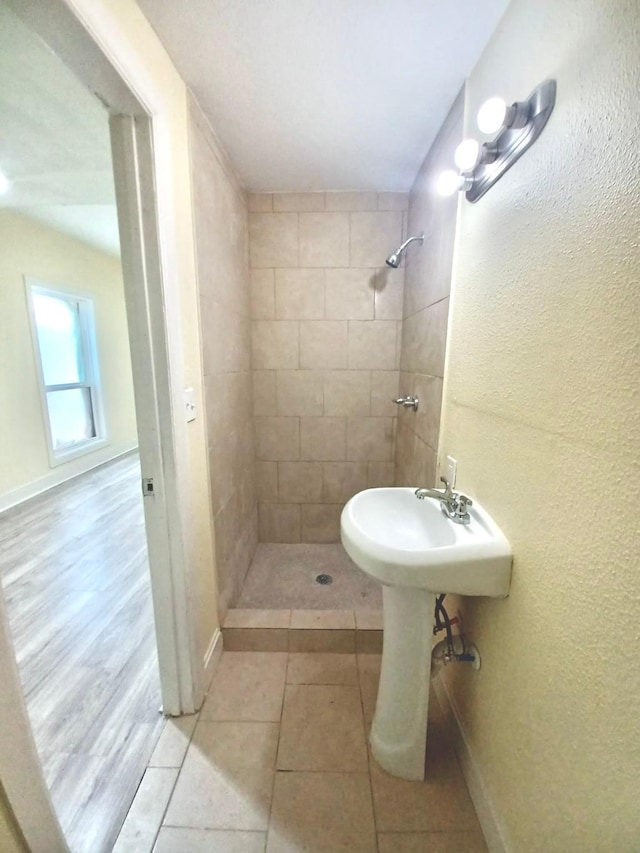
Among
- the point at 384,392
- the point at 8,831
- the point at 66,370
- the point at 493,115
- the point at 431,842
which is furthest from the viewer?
the point at 66,370

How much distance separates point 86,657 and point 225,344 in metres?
1.55

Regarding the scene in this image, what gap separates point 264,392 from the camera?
2086 mm

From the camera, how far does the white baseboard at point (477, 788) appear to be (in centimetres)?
85

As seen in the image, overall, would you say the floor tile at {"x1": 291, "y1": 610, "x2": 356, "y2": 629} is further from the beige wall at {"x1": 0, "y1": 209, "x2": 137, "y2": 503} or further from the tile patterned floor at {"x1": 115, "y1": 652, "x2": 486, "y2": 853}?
the beige wall at {"x1": 0, "y1": 209, "x2": 137, "y2": 503}

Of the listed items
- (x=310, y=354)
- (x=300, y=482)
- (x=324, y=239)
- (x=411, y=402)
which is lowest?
(x=300, y=482)

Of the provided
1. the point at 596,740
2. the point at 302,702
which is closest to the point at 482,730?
the point at 596,740

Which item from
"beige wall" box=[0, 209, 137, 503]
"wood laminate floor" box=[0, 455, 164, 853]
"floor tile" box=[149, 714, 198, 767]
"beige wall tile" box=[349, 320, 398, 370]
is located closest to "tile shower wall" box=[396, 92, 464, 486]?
"beige wall tile" box=[349, 320, 398, 370]

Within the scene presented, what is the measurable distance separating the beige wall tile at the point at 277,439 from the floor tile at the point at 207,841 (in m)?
1.56

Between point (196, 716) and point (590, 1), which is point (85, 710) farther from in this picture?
point (590, 1)

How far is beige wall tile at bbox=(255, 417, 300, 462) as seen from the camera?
2123 millimetres

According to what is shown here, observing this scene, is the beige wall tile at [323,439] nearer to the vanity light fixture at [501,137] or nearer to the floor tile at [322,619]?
the floor tile at [322,619]

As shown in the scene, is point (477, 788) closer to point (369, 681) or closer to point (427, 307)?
point (369, 681)

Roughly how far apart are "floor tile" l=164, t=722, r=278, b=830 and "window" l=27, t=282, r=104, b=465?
11.0 feet

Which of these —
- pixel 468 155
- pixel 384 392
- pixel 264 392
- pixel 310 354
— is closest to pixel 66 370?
pixel 264 392
